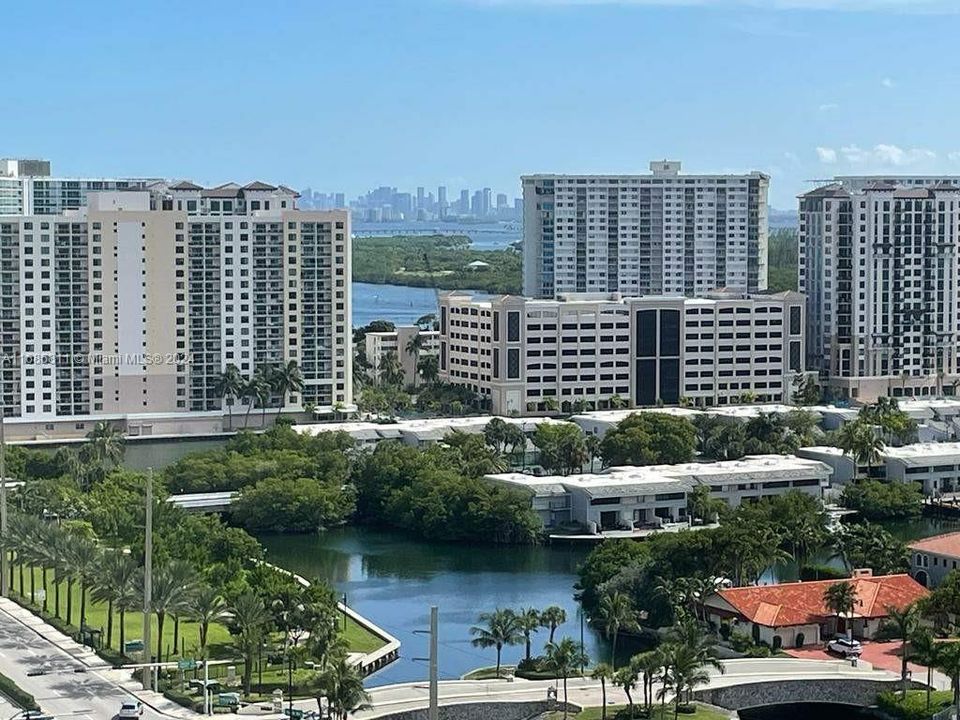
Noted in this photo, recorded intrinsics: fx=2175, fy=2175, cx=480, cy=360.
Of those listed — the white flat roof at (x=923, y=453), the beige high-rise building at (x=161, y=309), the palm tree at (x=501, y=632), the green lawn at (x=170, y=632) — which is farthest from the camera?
the beige high-rise building at (x=161, y=309)

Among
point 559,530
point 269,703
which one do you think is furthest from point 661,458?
point 269,703

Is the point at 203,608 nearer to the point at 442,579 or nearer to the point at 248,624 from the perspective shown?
the point at 248,624

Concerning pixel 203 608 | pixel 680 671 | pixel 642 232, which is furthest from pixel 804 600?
pixel 642 232

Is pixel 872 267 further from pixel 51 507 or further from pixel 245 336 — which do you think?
pixel 51 507

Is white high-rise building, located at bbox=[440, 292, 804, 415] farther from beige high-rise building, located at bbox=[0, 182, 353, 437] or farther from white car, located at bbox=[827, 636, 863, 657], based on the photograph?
white car, located at bbox=[827, 636, 863, 657]

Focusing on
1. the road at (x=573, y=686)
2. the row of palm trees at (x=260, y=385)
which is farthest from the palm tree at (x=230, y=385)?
the road at (x=573, y=686)

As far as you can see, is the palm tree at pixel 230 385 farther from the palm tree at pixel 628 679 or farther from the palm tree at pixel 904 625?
the palm tree at pixel 628 679
